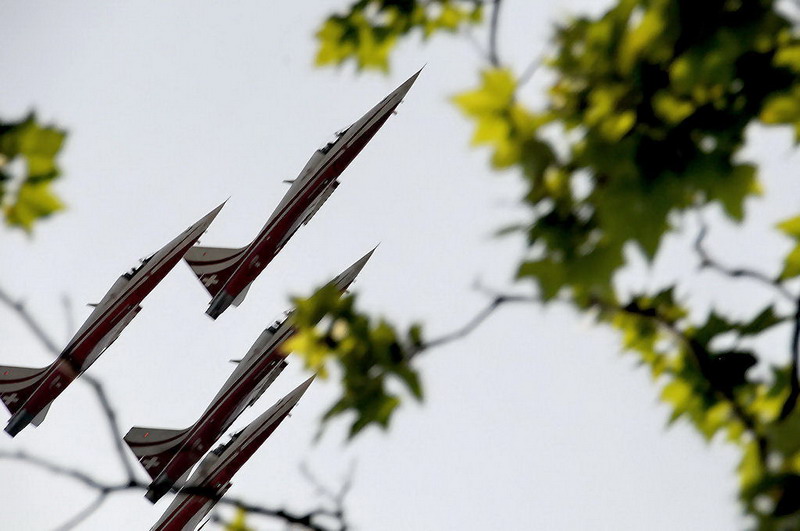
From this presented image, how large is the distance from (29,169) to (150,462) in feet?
52.8

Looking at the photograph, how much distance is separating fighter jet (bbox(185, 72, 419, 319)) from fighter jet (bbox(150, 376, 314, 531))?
266 cm

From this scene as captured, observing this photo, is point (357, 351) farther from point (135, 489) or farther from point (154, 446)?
point (154, 446)

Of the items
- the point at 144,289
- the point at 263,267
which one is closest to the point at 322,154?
the point at 263,267

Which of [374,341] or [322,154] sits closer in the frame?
[374,341]

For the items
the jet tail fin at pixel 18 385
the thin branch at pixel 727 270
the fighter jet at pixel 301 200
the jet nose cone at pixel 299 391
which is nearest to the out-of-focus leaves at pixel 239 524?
the thin branch at pixel 727 270

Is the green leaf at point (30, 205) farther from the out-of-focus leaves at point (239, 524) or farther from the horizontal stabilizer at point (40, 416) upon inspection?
the horizontal stabilizer at point (40, 416)

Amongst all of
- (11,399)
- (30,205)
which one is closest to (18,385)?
(11,399)

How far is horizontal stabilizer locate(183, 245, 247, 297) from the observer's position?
18.7 meters

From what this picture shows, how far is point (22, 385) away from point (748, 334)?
1873 centimetres

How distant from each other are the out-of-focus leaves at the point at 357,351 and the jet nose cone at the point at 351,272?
14599mm

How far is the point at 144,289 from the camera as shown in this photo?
57.2 ft

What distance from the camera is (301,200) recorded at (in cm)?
1653

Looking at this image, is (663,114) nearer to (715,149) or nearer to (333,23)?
(715,149)

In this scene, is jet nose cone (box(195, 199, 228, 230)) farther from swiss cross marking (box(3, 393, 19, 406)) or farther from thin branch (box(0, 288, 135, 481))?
thin branch (box(0, 288, 135, 481))
